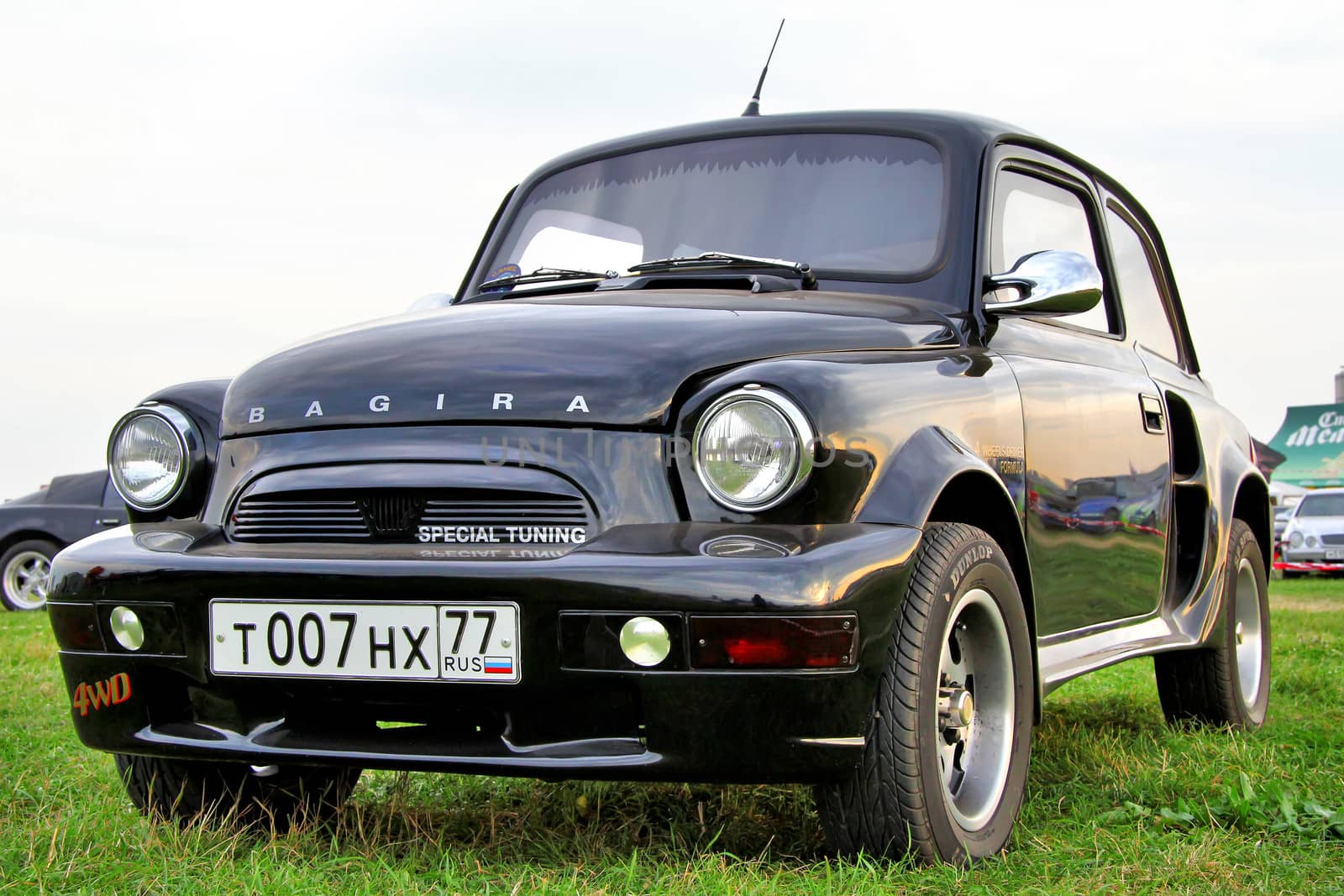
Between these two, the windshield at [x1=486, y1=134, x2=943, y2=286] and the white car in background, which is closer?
the windshield at [x1=486, y1=134, x2=943, y2=286]

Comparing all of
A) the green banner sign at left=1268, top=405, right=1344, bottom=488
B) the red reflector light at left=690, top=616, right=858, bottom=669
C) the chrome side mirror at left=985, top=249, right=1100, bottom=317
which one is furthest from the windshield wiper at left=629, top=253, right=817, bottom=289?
the green banner sign at left=1268, top=405, right=1344, bottom=488

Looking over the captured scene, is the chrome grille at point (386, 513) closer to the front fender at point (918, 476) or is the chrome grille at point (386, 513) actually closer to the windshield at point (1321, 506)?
the front fender at point (918, 476)

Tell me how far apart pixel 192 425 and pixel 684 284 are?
1162mm

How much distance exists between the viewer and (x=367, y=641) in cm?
269

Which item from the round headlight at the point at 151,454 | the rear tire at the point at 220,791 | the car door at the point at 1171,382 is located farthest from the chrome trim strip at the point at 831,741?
the car door at the point at 1171,382

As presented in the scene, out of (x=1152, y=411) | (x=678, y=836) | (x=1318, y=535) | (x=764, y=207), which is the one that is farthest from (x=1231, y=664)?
(x=1318, y=535)

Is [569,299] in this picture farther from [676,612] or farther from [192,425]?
[676,612]

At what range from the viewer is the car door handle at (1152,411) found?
14.6ft

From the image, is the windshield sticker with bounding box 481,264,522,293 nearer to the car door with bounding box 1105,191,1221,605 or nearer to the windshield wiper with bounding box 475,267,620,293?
the windshield wiper with bounding box 475,267,620,293

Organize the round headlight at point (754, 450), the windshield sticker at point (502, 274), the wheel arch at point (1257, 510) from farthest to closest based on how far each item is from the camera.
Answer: the wheel arch at point (1257, 510), the windshield sticker at point (502, 274), the round headlight at point (754, 450)

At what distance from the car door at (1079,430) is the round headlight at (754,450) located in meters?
1.09

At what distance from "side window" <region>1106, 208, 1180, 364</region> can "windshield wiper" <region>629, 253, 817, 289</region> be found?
5.25 feet

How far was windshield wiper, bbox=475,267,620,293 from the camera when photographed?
3.96 m

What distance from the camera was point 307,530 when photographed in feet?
9.57
